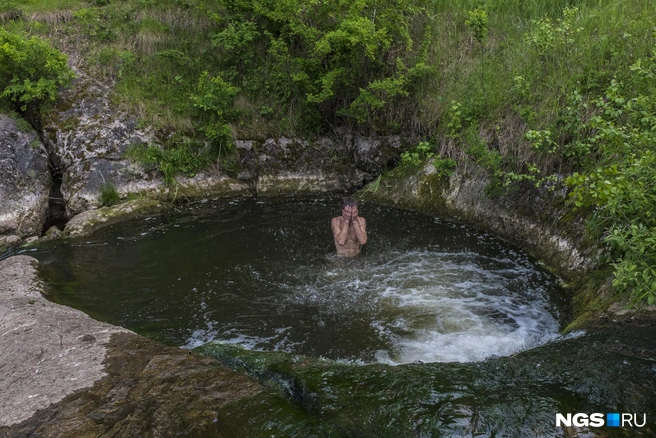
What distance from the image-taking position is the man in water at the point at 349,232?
7.31 meters

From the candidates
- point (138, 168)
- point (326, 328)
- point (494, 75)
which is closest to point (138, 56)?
point (138, 168)

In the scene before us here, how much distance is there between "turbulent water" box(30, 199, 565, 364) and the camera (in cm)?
545

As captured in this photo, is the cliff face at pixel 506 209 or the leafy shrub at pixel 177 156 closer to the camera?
the cliff face at pixel 506 209

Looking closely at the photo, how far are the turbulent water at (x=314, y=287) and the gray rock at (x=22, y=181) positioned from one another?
5.08 feet

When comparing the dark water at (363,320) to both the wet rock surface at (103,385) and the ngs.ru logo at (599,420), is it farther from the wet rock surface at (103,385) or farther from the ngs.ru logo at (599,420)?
the wet rock surface at (103,385)

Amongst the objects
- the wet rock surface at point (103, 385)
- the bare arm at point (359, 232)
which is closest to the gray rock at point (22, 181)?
the wet rock surface at point (103, 385)

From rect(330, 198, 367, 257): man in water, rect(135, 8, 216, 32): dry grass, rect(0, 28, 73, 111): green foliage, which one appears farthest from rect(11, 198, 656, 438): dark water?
rect(135, 8, 216, 32): dry grass

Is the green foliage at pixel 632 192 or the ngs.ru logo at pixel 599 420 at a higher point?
the green foliage at pixel 632 192

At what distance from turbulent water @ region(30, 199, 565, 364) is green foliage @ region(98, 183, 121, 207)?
0.90m

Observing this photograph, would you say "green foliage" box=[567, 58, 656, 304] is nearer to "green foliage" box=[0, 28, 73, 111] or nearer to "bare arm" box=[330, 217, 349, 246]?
"bare arm" box=[330, 217, 349, 246]

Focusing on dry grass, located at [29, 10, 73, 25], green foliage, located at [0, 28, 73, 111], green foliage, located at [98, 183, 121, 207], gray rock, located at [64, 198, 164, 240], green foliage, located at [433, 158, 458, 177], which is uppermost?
dry grass, located at [29, 10, 73, 25]

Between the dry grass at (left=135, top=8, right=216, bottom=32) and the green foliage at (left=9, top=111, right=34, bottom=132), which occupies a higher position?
the dry grass at (left=135, top=8, right=216, bottom=32)

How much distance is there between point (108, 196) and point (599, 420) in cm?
866

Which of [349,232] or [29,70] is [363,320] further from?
[29,70]
